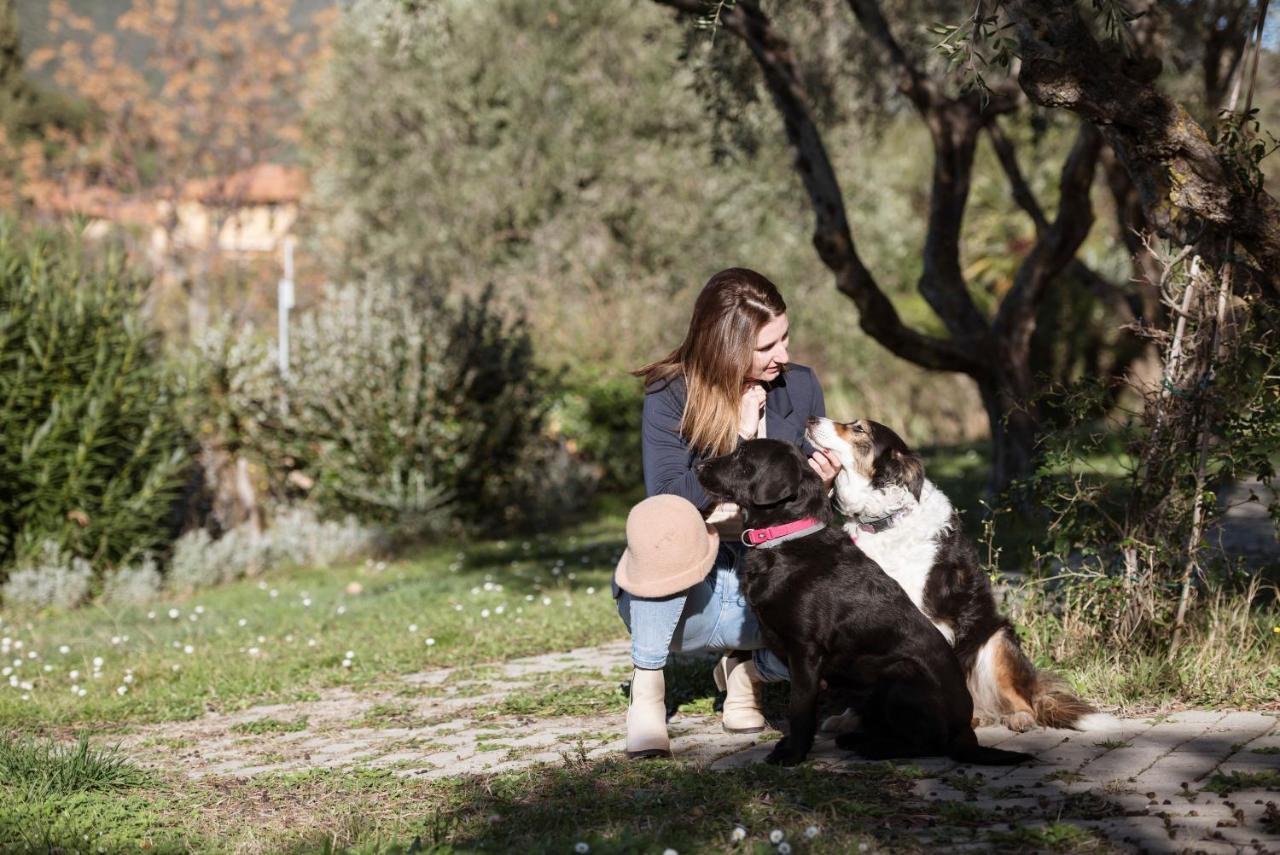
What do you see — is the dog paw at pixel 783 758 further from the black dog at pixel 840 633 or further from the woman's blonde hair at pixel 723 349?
the woman's blonde hair at pixel 723 349

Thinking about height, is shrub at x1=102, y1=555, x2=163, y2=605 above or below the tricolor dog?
below

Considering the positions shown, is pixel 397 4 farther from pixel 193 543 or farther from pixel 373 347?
pixel 193 543

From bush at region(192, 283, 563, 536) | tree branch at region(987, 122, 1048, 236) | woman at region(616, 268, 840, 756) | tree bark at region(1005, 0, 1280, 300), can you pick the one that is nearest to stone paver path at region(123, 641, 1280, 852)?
woman at region(616, 268, 840, 756)

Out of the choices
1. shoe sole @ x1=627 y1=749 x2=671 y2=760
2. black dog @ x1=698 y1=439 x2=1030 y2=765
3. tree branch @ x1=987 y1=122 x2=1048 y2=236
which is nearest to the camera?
black dog @ x1=698 y1=439 x2=1030 y2=765

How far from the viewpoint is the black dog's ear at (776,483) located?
4.06 m

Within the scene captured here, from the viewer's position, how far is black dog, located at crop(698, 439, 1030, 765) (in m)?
3.94

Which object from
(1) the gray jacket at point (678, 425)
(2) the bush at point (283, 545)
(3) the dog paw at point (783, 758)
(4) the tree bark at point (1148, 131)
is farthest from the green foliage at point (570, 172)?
(3) the dog paw at point (783, 758)

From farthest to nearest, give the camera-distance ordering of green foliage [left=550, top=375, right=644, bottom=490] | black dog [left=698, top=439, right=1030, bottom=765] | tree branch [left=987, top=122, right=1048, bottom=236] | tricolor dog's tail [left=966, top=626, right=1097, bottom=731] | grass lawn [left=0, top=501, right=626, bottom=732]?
green foliage [left=550, top=375, right=644, bottom=490] < tree branch [left=987, top=122, right=1048, bottom=236] < grass lawn [left=0, top=501, right=626, bottom=732] < tricolor dog's tail [left=966, top=626, right=1097, bottom=731] < black dog [left=698, top=439, right=1030, bottom=765]

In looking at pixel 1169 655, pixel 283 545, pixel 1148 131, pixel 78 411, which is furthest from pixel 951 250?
pixel 78 411

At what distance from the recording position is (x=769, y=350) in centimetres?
459

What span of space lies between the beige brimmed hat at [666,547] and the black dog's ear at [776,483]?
0.26m

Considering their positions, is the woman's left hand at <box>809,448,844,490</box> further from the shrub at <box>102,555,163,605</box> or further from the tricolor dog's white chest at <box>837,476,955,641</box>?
the shrub at <box>102,555,163,605</box>

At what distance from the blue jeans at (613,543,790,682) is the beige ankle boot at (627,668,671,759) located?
52mm

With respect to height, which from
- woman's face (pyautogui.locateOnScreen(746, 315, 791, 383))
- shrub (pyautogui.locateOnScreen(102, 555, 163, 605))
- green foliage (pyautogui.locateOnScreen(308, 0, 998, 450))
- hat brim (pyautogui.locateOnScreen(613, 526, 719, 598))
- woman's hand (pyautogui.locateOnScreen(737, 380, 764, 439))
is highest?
green foliage (pyautogui.locateOnScreen(308, 0, 998, 450))
